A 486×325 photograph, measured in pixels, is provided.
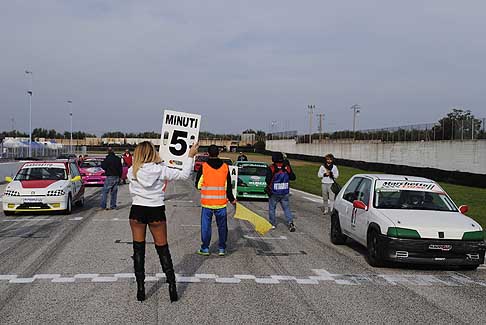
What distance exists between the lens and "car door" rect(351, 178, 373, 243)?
9.73 meters

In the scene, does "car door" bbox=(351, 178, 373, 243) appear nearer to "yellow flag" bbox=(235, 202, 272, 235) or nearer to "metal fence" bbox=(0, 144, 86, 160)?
"yellow flag" bbox=(235, 202, 272, 235)

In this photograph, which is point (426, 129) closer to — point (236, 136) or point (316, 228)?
point (316, 228)

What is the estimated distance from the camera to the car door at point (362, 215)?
31.9 feet

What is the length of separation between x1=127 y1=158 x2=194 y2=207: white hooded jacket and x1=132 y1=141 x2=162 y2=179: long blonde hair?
0.15ft

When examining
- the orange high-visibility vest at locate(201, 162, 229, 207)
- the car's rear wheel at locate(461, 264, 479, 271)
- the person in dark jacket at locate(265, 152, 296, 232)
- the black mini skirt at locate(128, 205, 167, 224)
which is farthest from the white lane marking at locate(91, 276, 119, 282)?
the person in dark jacket at locate(265, 152, 296, 232)

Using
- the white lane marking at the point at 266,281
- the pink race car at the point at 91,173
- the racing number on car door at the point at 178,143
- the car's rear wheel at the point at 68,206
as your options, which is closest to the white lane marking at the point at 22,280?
the racing number on car door at the point at 178,143

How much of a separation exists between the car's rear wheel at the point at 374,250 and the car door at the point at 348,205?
100 centimetres

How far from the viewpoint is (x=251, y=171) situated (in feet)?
74.3

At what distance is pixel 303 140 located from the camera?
3371 inches

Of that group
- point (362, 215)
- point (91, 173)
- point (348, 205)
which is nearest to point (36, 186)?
point (348, 205)

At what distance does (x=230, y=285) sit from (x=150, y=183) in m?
1.85

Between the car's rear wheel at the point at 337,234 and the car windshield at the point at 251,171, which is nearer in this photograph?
the car's rear wheel at the point at 337,234

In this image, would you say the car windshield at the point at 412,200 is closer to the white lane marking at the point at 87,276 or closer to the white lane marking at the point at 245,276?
the white lane marking at the point at 245,276

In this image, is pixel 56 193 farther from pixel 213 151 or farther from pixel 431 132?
pixel 431 132
